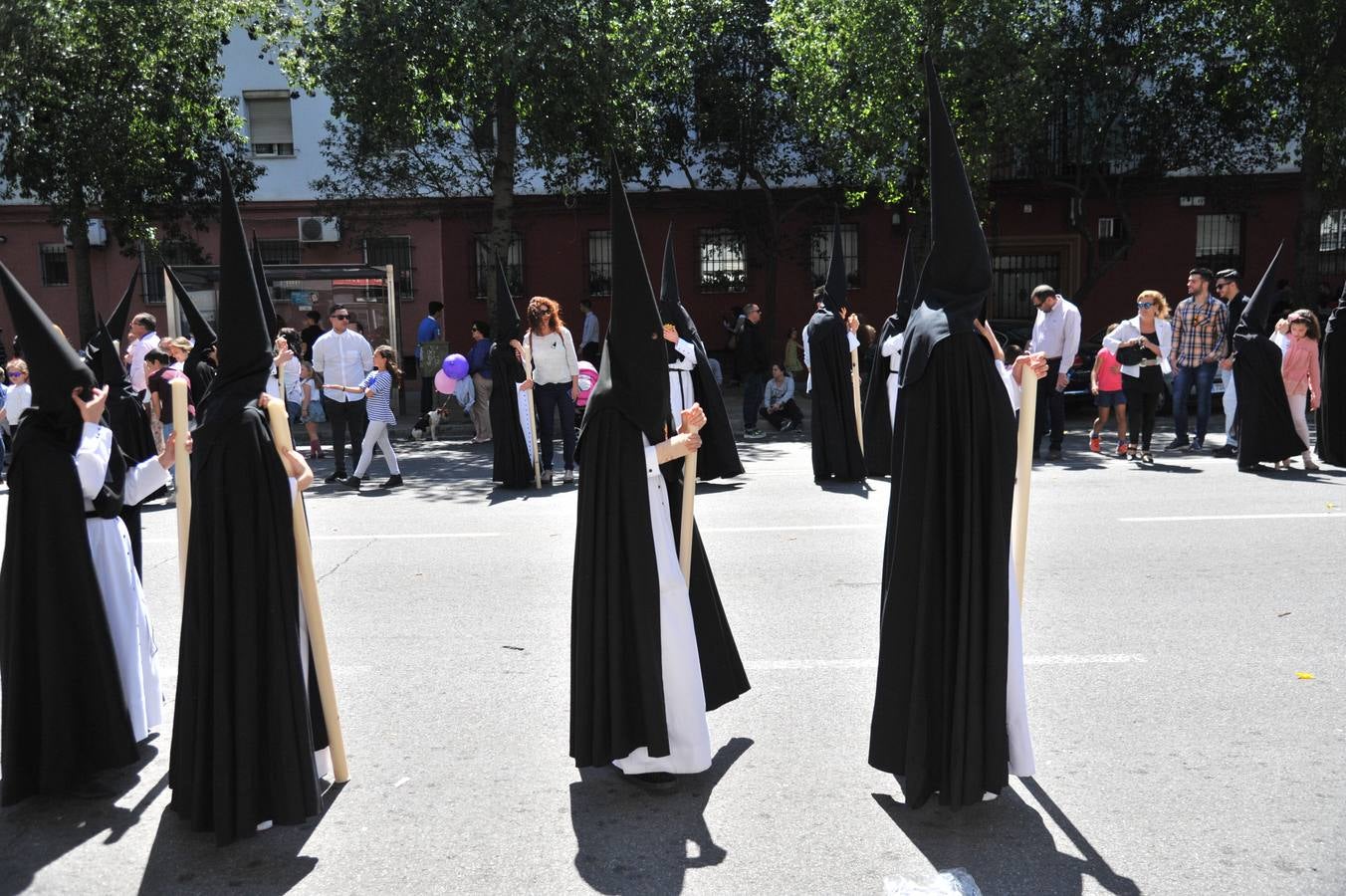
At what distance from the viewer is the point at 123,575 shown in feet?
Result: 14.9

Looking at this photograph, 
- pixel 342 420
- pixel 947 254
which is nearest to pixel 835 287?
pixel 342 420

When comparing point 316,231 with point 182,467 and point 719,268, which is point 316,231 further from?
point 182,467

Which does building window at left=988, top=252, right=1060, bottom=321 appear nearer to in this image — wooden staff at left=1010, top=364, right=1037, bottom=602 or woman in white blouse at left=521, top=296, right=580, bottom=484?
woman in white blouse at left=521, top=296, right=580, bottom=484

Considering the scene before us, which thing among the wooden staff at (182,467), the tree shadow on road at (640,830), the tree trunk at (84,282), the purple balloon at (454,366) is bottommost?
the tree shadow on road at (640,830)

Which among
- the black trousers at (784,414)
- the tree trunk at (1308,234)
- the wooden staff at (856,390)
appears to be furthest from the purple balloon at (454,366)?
the tree trunk at (1308,234)

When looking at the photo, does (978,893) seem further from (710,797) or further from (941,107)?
(941,107)

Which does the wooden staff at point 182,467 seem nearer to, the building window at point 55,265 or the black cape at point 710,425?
the black cape at point 710,425

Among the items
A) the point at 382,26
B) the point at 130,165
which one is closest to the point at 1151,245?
the point at 382,26

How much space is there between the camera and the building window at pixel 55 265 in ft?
90.4

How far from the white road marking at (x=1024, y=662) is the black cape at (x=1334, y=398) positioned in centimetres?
739

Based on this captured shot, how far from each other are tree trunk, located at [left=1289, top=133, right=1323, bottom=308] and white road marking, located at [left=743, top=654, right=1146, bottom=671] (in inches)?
699

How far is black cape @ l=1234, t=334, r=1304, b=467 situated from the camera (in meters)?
11.3

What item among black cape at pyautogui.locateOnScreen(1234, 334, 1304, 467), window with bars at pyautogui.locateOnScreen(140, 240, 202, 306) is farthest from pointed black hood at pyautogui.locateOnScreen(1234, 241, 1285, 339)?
window with bars at pyautogui.locateOnScreen(140, 240, 202, 306)

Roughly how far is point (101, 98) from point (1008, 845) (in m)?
19.5
